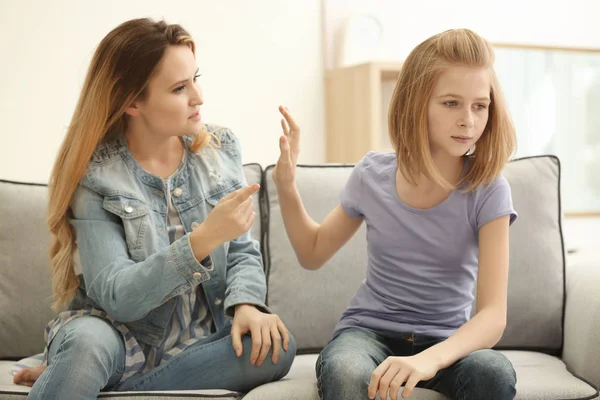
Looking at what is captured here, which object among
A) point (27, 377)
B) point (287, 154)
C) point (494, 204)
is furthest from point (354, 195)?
point (27, 377)

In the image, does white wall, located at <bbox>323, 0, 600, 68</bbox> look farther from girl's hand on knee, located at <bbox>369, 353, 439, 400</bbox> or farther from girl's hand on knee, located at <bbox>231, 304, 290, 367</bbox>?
girl's hand on knee, located at <bbox>369, 353, 439, 400</bbox>

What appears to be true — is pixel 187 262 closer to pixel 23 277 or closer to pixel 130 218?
pixel 130 218

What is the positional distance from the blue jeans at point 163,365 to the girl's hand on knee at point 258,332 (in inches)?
0.7

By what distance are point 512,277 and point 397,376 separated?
777 millimetres

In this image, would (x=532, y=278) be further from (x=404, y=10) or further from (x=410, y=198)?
(x=404, y=10)

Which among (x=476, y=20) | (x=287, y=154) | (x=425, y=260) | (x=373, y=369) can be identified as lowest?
(x=373, y=369)

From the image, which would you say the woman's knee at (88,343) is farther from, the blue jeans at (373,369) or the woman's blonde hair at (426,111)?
the woman's blonde hair at (426,111)

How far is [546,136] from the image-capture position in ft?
12.5

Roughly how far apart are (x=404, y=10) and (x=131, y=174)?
7.55 ft

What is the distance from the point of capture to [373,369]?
1.37 meters

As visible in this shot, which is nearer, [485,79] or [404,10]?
[485,79]

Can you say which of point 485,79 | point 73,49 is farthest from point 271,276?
point 73,49

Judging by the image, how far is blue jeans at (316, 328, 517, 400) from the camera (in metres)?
1.30

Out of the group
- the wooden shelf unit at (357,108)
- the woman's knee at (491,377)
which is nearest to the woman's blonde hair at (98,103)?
the woman's knee at (491,377)
